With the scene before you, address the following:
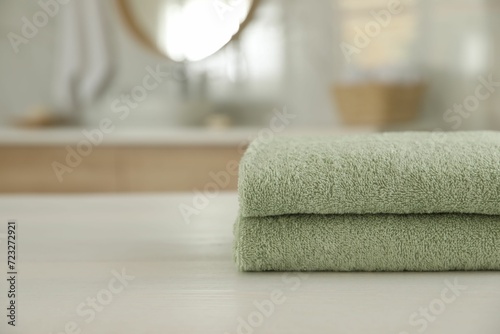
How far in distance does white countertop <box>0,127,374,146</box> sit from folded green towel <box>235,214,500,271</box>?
1605 mm

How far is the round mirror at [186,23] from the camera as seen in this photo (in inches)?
99.6

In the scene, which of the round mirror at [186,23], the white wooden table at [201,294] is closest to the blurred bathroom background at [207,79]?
the round mirror at [186,23]

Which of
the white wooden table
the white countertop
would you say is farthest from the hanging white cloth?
the white wooden table

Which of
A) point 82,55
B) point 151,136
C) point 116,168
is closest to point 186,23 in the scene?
point 82,55

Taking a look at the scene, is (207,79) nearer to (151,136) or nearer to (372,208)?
(151,136)

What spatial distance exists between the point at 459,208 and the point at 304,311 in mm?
189

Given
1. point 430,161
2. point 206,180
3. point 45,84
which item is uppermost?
point 430,161

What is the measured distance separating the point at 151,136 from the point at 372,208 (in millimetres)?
1707

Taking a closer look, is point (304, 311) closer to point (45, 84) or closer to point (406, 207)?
point (406, 207)

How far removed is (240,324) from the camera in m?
0.48

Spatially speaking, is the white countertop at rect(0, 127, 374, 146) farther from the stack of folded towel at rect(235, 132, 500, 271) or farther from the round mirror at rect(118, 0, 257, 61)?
the stack of folded towel at rect(235, 132, 500, 271)

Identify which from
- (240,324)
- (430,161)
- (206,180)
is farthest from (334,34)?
(240,324)

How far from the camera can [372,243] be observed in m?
0.62

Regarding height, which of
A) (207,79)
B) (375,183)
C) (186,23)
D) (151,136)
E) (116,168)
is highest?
(375,183)
